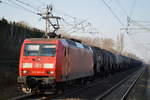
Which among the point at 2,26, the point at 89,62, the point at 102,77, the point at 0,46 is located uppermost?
the point at 2,26

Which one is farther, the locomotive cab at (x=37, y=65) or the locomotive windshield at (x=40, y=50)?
the locomotive windshield at (x=40, y=50)

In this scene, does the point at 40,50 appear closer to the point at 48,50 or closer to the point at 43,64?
the point at 48,50

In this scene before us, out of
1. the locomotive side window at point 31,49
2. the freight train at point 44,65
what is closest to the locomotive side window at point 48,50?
the freight train at point 44,65

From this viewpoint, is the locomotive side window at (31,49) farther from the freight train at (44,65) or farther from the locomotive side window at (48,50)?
the locomotive side window at (48,50)

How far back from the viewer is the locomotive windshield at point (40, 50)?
13.4 metres

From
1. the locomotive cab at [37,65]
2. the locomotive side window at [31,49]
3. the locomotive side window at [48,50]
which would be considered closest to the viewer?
the locomotive cab at [37,65]

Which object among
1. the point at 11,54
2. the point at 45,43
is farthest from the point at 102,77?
the point at 45,43

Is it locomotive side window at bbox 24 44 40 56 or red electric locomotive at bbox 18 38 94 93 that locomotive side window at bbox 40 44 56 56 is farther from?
locomotive side window at bbox 24 44 40 56

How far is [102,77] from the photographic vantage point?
97.9 ft

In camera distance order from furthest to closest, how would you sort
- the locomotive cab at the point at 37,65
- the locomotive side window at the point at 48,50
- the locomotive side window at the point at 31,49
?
the locomotive side window at the point at 31,49
the locomotive side window at the point at 48,50
the locomotive cab at the point at 37,65

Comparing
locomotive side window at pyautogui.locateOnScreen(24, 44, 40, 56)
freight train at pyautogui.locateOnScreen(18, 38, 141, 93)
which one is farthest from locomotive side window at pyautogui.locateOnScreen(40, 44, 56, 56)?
locomotive side window at pyautogui.locateOnScreen(24, 44, 40, 56)

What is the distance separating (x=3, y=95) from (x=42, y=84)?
212 cm

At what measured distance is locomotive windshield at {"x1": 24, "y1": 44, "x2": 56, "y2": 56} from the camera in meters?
13.4

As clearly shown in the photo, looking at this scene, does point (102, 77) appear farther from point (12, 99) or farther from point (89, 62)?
point (12, 99)
